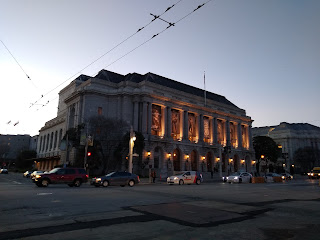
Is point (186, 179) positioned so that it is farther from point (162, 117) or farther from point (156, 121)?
point (162, 117)

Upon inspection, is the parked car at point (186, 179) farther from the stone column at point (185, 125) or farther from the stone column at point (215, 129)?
the stone column at point (215, 129)

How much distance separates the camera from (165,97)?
62.0m

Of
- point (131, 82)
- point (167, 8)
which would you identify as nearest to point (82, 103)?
point (131, 82)

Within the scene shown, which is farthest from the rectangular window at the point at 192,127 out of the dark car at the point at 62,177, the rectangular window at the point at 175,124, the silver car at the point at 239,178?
the dark car at the point at 62,177

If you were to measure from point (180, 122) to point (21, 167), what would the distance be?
61074 mm

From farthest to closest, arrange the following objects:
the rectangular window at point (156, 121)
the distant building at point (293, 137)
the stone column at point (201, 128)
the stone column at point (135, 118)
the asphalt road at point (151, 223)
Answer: the distant building at point (293, 137), the stone column at point (201, 128), the rectangular window at point (156, 121), the stone column at point (135, 118), the asphalt road at point (151, 223)

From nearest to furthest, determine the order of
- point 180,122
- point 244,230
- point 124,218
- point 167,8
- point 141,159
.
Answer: point 244,230 → point 124,218 → point 167,8 → point 141,159 → point 180,122

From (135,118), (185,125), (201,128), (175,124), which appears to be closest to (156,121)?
(135,118)

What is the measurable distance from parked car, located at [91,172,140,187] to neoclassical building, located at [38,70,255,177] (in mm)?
26793

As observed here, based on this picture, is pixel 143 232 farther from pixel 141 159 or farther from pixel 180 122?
pixel 180 122

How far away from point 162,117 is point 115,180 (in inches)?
1441

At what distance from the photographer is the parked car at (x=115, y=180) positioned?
2523cm

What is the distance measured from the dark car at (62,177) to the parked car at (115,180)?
57.7 inches

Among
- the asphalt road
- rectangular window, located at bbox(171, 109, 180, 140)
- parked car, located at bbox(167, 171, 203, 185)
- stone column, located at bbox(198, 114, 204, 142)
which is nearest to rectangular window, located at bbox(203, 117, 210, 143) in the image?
stone column, located at bbox(198, 114, 204, 142)
